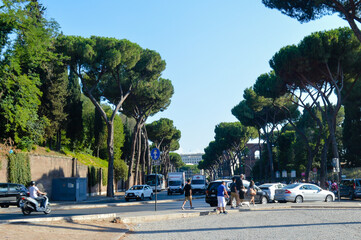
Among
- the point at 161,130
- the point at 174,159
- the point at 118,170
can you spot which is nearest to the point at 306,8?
the point at 118,170

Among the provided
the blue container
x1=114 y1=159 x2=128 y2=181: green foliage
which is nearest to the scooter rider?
the blue container

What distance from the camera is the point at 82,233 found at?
11117 mm

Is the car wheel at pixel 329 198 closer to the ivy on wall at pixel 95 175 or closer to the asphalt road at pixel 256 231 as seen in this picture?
the asphalt road at pixel 256 231

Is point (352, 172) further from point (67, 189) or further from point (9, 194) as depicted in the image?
point (9, 194)

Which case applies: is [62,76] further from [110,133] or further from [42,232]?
[42,232]

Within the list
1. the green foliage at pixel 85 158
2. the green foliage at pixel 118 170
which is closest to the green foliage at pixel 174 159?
the green foliage at pixel 118 170

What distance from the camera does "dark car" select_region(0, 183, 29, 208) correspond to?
2466cm

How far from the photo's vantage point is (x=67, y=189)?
32.5m

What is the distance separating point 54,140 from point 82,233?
36148mm

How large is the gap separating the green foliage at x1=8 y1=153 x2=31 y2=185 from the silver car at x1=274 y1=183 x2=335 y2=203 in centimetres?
1899

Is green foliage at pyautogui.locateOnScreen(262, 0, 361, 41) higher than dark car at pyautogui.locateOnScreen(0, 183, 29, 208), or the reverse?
green foliage at pyautogui.locateOnScreen(262, 0, 361, 41)

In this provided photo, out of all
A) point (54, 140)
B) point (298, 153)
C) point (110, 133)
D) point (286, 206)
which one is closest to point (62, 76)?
point (110, 133)

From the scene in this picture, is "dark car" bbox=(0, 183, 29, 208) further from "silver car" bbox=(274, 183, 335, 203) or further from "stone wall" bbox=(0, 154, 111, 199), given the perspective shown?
"silver car" bbox=(274, 183, 335, 203)

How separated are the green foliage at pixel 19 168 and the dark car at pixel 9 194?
4122 mm
